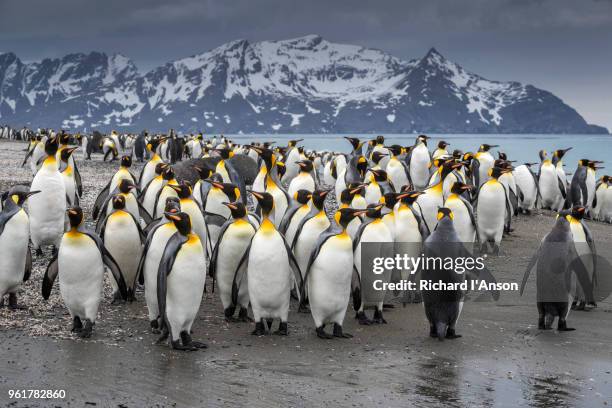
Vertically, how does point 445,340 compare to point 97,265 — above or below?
below

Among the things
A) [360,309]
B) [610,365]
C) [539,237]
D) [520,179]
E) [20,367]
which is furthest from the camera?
[520,179]

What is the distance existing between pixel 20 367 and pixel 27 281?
265 cm

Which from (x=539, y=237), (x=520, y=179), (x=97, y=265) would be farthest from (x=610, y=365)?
(x=520, y=179)

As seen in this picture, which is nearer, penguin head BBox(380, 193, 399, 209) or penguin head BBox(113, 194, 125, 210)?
penguin head BBox(113, 194, 125, 210)

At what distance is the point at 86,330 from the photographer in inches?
228

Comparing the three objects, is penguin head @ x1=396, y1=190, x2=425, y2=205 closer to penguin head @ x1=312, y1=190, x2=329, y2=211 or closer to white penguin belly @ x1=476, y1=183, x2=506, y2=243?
penguin head @ x1=312, y1=190, x2=329, y2=211

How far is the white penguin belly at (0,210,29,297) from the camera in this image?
20.7 feet

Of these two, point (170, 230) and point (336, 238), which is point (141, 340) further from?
point (336, 238)

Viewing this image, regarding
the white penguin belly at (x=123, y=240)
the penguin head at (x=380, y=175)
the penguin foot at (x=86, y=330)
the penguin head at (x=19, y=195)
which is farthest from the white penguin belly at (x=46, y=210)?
the penguin head at (x=380, y=175)

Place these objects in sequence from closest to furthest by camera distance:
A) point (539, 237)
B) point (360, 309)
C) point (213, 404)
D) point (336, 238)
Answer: point (213, 404) → point (336, 238) → point (360, 309) → point (539, 237)

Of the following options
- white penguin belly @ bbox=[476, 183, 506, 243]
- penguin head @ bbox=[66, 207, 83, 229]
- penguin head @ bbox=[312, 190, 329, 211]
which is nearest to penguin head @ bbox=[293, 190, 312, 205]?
penguin head @ bbox=[312, 190, 329, 211]

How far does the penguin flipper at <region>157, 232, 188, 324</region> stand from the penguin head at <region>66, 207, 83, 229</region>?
0.79 meters

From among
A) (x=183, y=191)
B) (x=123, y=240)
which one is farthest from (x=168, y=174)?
(x=123, y=240)

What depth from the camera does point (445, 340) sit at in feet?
20.6
